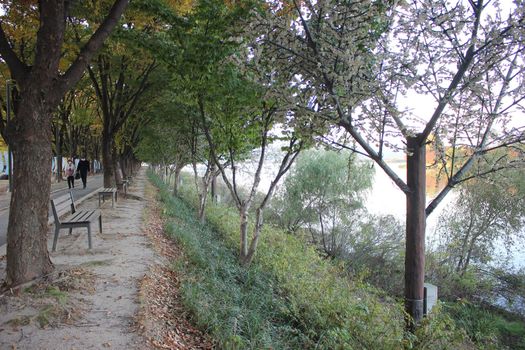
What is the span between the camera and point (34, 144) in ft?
14.5

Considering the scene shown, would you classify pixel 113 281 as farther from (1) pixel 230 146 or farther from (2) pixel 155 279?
(1) pixel 230 146

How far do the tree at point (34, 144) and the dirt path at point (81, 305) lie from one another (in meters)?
0.42

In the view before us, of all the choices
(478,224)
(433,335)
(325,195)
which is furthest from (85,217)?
(478,224)

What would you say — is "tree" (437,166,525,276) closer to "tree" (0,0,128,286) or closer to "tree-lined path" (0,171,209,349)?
"tree-lined path" (0,171,209,349)

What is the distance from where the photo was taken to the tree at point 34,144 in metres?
4.39

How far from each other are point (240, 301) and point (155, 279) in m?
1.37

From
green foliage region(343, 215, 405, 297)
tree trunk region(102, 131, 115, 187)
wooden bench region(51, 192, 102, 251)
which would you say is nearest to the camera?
wooden bench region(51, 192, 102, 251)

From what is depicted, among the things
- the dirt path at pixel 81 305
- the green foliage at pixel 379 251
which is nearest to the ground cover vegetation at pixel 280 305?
the dirt path at pixel 81 305

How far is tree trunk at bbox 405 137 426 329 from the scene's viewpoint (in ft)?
13.4

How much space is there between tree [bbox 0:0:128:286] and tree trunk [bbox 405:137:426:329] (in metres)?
4.06

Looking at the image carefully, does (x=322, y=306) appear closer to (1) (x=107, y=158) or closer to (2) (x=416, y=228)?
(2) (x=416, y=228)

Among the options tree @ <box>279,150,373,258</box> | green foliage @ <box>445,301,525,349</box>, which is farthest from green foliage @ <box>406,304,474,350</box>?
tree @ <box>279,150,373,258</box>

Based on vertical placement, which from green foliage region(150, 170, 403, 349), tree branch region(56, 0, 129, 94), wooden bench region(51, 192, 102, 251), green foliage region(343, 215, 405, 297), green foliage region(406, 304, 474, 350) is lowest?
green foliage region(343, 215, 405, 297)

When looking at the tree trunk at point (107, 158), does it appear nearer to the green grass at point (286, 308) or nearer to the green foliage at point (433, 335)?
the green grass at point (286, 308)
